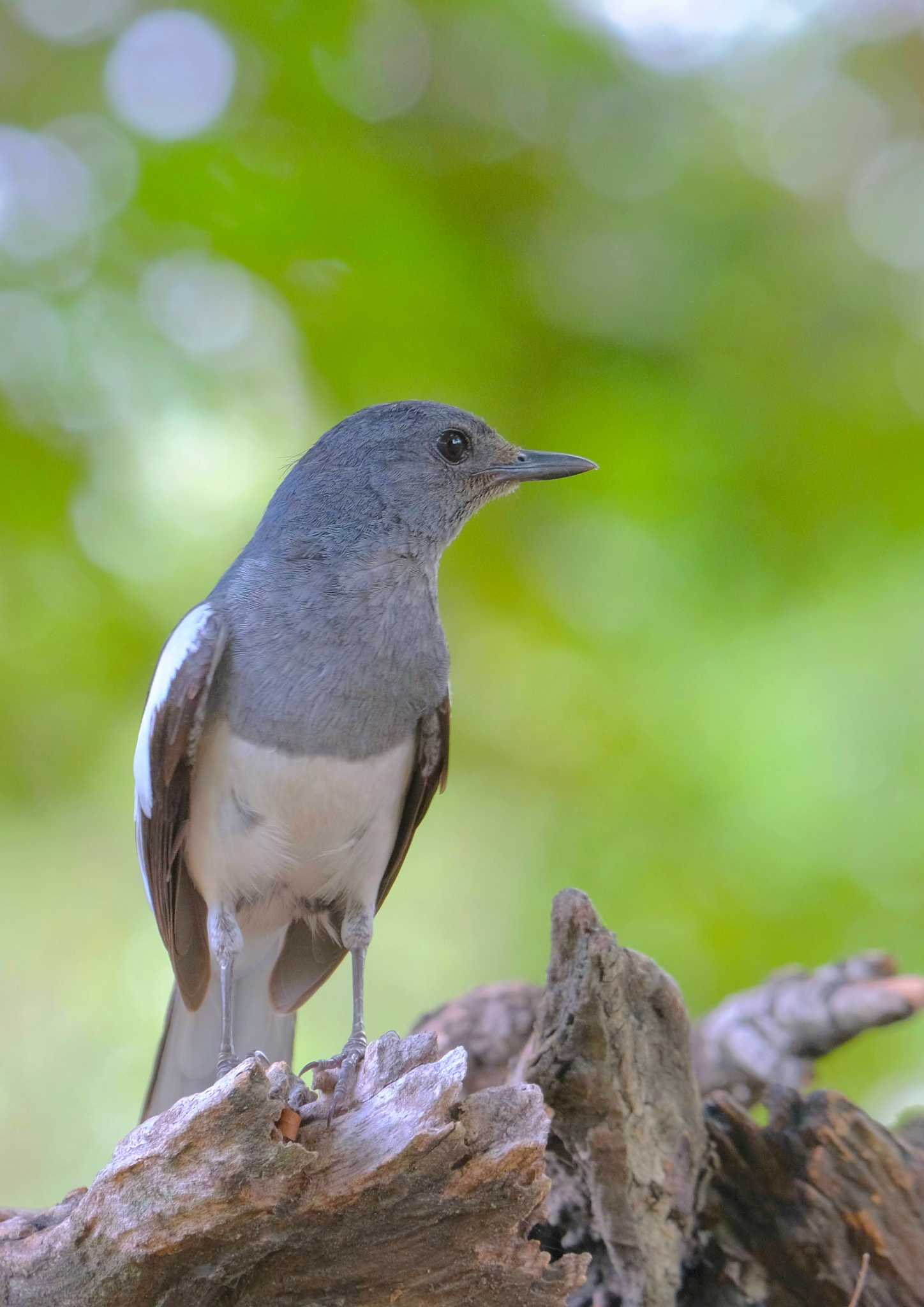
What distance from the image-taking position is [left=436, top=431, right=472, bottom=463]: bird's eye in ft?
13.5

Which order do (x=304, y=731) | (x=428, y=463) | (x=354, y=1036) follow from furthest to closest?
(x=428, y=463), (x=304, y=731), (x=354, y=1036)

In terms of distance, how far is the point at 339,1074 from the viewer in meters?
2.67

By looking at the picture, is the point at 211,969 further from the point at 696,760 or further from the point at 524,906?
the point at 696,760

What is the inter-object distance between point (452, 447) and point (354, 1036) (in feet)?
6.53

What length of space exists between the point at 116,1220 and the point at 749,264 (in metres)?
4.17

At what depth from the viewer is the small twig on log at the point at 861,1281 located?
9.37ft

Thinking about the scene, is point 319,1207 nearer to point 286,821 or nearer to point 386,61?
point 286,821

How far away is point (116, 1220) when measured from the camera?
7.48 ft

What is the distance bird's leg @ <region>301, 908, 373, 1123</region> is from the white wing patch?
73 centimetres

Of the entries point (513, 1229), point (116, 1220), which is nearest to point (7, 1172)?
point (116, 1220)

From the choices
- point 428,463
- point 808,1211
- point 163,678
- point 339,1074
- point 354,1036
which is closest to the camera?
point 339,1074

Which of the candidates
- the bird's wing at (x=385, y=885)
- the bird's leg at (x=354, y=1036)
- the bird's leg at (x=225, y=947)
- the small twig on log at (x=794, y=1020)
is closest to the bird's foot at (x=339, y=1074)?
the bird's leg at (x=354, y=1036)

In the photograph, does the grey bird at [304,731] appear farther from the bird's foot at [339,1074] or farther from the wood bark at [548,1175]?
the wood bark at [548,1175]

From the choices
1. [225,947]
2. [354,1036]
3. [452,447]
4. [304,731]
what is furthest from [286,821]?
[452,447]
